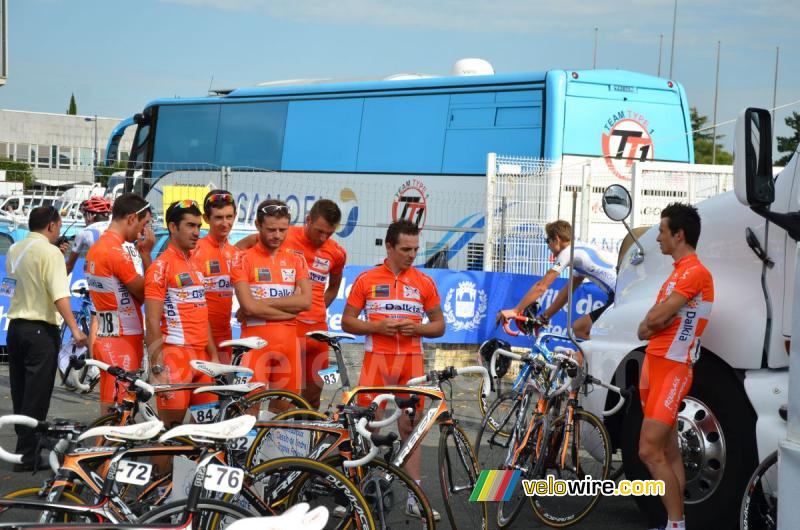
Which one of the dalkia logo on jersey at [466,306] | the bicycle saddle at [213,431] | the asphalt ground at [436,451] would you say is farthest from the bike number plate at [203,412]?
the dalkia logo on jersey at [466,306]

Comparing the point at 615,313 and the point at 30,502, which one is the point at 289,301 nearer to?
the point at 615,313

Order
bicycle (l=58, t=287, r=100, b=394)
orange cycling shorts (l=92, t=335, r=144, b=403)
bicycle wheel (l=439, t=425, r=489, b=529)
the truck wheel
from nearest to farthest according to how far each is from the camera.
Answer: the truck wheel < bicycle wheel (l=439, t=425, r=489, b=529) < orange cycling shorts (l=92, t=335, r=144, b=403) < bicycle (l=58, t=287, r=100, b=394)

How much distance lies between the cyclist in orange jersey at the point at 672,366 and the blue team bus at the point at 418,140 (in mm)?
11507

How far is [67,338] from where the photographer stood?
11.8 metres

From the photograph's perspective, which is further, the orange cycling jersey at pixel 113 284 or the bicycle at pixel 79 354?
the bicycle at pixel 79 354

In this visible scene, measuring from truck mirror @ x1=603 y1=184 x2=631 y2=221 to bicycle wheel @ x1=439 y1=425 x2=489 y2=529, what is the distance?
1752 millimetres

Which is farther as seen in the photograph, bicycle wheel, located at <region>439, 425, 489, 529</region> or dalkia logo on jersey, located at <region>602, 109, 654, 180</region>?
dalkia logo on jersey, located at <region>602, 109, 654, 180</region>

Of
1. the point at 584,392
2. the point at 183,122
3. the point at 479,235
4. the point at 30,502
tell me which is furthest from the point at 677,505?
the point at 183,122

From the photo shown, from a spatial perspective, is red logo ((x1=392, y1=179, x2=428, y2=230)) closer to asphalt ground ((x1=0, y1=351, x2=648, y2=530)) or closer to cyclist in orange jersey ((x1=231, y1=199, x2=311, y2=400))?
asphalt ground ((x1=0, y1=351, x2=648, y2=530))

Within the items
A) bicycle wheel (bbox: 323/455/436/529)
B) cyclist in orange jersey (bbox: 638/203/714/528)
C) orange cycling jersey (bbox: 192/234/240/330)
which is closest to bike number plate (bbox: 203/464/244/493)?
bicycle wheel (bbox: 323/455/436/529)

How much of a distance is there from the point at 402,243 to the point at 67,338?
6033mm

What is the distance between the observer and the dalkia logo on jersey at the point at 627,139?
60.7ft

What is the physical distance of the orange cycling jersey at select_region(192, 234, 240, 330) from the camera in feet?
26.0

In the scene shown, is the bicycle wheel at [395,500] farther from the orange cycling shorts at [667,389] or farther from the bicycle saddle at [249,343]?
the bicycle saddle at [249,343]
